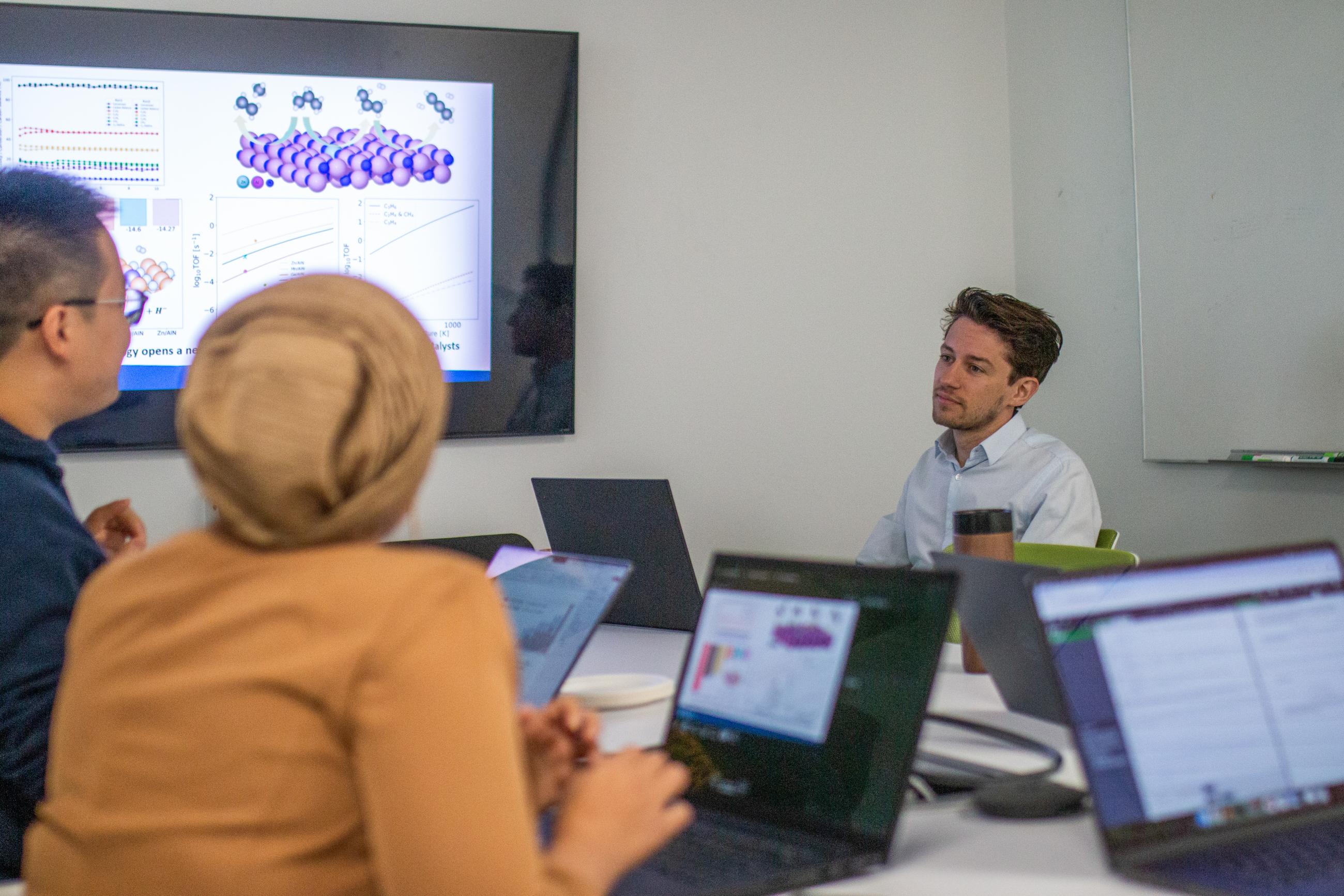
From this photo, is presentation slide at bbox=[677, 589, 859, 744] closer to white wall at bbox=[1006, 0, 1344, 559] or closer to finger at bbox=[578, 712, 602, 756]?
finger at bbox=[578, 712, 602, 756]

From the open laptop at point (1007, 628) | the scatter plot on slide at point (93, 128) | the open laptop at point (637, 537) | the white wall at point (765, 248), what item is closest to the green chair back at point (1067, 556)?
the open laptop at point (1007, 628)

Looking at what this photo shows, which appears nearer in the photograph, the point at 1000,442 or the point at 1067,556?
the point at 1067,556

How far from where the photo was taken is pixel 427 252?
2906mm

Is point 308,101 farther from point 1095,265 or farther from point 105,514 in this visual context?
point 1095,265

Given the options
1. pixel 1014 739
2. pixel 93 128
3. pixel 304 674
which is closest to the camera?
pixel 304 674

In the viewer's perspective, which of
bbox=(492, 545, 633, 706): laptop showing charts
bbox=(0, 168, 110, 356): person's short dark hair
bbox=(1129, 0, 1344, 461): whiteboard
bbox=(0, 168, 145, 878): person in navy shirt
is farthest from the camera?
bbox=(1129, 0, 1344, 461): whiteboard

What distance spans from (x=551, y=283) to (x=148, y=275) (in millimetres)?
1029

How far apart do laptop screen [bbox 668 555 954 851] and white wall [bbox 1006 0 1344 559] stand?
1863 mm

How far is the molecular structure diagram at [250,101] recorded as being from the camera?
2.79m

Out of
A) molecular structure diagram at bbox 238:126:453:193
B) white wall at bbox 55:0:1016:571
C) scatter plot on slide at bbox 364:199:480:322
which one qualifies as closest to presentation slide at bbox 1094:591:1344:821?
white wall at bbox 55:0:1016:571

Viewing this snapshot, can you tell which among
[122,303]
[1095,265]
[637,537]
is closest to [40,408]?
[122,303]

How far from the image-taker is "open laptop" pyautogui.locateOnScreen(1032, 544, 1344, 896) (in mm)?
871

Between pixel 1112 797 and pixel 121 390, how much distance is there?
2.61 m

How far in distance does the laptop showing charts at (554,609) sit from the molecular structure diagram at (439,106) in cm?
178
